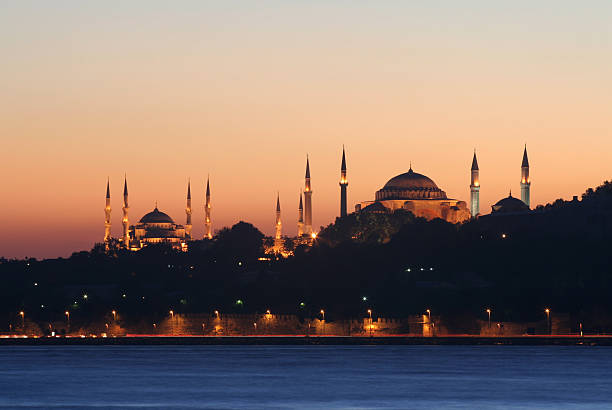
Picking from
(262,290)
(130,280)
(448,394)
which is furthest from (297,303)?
(448,394)

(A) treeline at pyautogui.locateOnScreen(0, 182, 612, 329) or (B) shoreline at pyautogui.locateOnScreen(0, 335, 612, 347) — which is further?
(A) treeline at pyautogui.locateOnScreen(0, 182, 612, 329)

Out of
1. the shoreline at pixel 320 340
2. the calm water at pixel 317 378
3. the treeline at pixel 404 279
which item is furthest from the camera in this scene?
the treeline at pixel 404 279

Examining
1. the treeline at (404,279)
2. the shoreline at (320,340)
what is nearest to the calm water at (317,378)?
the shoreline at (320,340)

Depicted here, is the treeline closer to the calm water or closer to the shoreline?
the shoreline

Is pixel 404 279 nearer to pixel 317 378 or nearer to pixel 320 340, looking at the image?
pixel 320 340

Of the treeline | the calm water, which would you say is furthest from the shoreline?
the treeline

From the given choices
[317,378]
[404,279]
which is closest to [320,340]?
[404,279]

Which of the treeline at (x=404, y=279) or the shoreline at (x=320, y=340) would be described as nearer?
the shoreline at (x=320, y=340)

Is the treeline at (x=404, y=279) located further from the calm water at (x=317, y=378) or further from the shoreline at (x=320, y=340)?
the calm water at (x=317, y=378)
